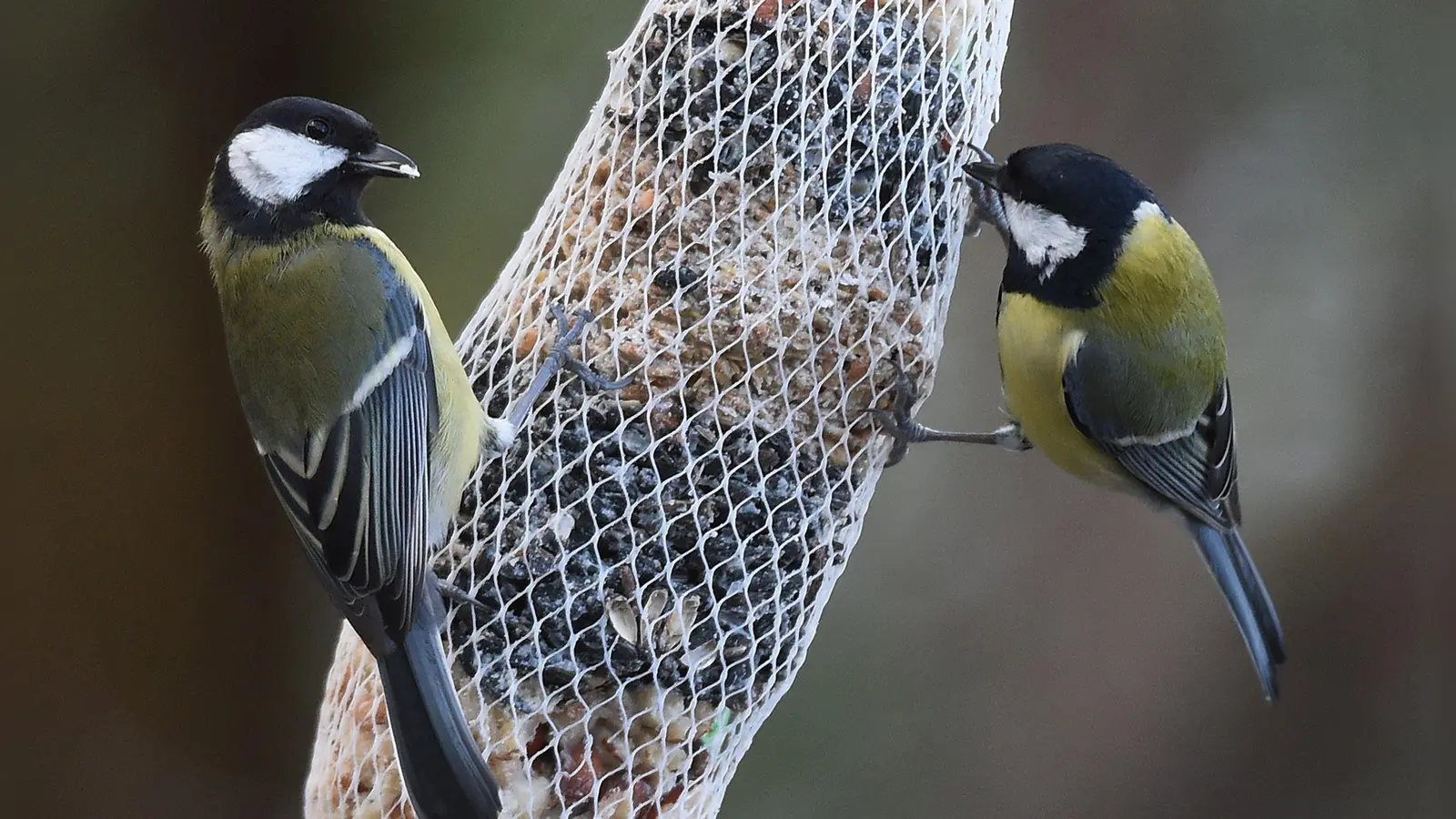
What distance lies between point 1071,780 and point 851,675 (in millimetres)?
539

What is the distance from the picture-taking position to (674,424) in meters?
1.32

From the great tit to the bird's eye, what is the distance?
72 cm

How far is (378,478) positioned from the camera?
4.28ft

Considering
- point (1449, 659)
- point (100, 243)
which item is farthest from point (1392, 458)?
point (100, 243)

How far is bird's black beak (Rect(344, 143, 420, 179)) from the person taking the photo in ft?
4.60

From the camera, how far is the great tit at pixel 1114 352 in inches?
57.0

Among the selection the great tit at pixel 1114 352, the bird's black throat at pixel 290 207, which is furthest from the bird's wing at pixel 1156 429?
the bird's black throat at pixel 290 207

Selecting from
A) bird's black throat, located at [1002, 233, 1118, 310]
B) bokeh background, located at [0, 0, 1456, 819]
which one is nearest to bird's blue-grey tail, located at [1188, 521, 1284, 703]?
bird's black throat, located at [1002, 233, 1118, 310]

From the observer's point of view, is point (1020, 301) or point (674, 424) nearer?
point (674, 424)

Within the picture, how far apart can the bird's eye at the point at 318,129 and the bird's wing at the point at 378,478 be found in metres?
0.19

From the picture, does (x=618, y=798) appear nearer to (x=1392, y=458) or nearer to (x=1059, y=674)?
(x=1059, y=674)

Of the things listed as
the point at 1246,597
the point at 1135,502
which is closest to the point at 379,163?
the point at 1246,597

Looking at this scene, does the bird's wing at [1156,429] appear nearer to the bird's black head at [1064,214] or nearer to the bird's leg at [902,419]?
the bird's black head at [1064,214]

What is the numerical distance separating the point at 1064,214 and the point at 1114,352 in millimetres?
220
